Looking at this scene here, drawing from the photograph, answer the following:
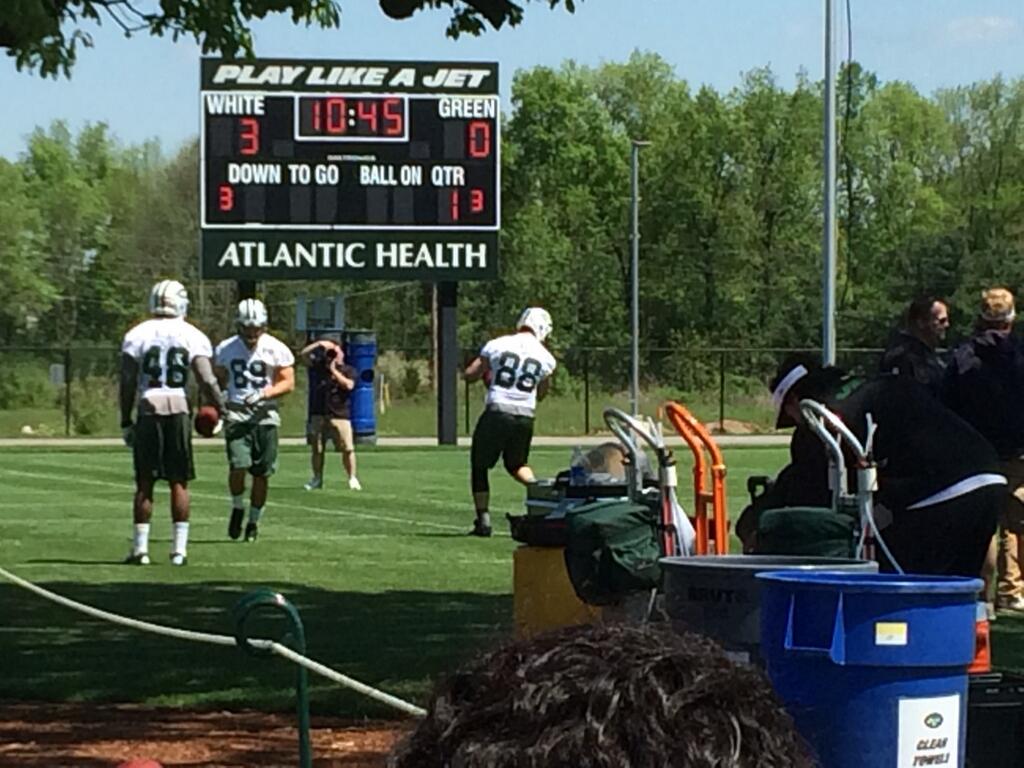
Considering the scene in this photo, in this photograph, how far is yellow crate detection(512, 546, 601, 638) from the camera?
816 centimetres

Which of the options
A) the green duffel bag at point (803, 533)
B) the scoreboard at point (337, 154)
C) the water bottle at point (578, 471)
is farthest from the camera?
the scoreboard at point (337, 154)

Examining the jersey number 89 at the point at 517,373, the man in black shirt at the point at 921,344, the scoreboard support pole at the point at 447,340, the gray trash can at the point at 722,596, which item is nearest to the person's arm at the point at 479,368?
the jersey number 89 at the point at 517,373

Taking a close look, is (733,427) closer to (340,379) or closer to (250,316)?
(340,379)

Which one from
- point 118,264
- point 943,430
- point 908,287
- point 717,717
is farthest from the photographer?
point 118,264

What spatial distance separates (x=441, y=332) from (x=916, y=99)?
53.2 meters

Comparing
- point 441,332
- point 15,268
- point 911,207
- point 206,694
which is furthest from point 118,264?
point 206,694

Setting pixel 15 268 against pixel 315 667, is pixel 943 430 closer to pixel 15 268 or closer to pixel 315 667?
pixel 315 667

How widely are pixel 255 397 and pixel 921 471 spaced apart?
28.8ft

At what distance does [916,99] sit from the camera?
282ft

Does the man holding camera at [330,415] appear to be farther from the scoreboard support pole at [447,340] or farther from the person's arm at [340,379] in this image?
the scoreboard support pole at [447,340]

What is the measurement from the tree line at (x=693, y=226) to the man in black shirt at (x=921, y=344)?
2275 inches

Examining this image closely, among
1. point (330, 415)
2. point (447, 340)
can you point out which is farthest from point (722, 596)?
point (447, 340)

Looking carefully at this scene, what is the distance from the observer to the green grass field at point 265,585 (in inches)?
368

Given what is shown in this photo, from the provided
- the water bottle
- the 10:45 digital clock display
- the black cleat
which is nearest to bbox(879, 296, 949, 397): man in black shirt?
the water bottle
